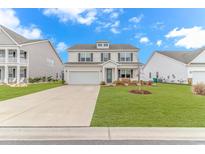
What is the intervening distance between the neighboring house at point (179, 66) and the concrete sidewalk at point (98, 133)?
2127cm

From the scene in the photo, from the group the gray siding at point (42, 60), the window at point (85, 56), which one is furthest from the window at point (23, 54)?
the window at point (85, 56)

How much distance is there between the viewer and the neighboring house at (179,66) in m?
24.0

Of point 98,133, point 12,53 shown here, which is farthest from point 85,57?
point 98,133

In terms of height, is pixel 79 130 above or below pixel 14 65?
below

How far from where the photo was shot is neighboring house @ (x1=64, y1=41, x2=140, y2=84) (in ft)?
80.8

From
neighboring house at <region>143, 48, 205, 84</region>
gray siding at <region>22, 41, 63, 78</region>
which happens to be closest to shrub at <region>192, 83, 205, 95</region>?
neighboring house at <region>143, 48, 205, 84</region>

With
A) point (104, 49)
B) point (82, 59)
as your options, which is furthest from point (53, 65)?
point (104, 49)

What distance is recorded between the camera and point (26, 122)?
5.57 metres

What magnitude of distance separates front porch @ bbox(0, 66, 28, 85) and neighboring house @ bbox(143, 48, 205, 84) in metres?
23.1

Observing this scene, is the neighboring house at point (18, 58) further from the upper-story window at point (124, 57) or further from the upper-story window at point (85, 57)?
the upper-story window at point (124, 57)

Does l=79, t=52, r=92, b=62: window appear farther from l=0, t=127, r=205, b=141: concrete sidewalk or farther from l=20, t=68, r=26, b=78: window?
l=0, t=127, r=205, b=141: concrete sidewalk
